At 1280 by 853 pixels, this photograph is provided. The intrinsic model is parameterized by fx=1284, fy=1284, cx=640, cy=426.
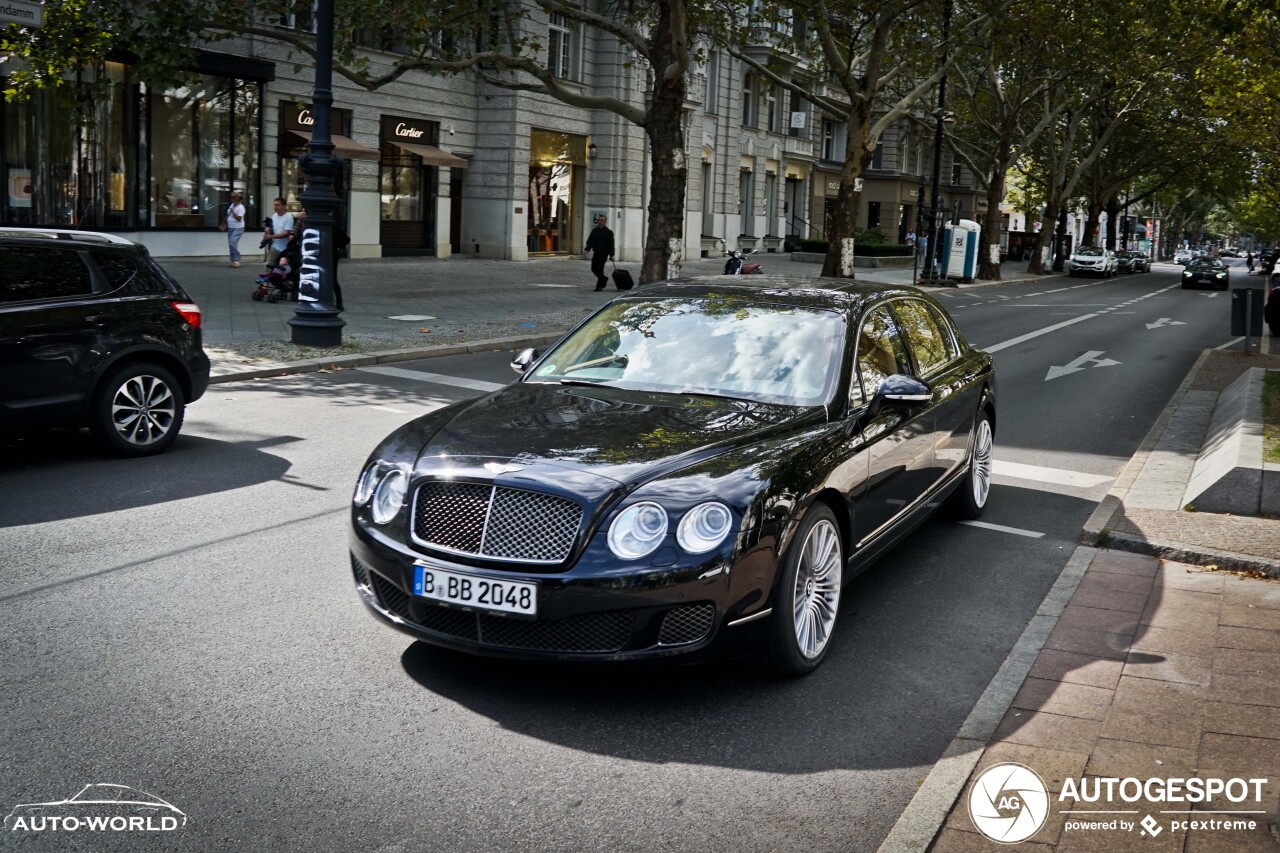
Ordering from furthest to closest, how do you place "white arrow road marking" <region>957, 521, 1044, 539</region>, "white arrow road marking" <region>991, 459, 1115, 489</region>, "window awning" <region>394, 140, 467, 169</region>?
"window awning" <region>394, 140, 467, 169</region>
"white arrow road marking" <region>991, 459, 1115, 489</region>
"white arrow road marking" <region>957, 521, 1044, 539</region>

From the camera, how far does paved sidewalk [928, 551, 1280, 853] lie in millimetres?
3793

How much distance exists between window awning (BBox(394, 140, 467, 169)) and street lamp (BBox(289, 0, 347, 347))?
766 inches

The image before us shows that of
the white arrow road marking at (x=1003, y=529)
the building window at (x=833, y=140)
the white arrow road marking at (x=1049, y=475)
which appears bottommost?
the white arrow road marking at (x=1003, y=529)

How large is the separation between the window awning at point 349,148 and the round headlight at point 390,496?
26980mm

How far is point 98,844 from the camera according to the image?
3562 mm

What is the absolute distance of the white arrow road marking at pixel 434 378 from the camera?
13.4m

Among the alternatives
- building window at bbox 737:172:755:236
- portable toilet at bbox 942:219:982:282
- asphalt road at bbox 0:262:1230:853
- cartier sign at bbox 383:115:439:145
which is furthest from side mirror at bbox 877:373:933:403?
building window at bbox 737:172:755:236

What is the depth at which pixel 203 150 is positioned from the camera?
2878cm

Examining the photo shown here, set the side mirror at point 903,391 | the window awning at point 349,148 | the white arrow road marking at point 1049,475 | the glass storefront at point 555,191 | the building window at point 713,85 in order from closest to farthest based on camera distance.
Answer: the side mirror at point 903,391 → the white arrow road marking at point 1049,475 → the window awning at point 349,148 → the glass storefront at point 555,191 → the building window at point 713,85

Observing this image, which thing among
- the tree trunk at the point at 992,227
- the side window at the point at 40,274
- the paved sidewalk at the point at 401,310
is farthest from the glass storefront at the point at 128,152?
the tree trunk at the point at 992,227

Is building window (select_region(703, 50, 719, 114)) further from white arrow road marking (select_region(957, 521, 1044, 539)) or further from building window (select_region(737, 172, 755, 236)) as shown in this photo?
white arrow road marking (select_region(957, 521, 1044, 539))

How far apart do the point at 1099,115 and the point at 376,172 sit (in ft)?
119

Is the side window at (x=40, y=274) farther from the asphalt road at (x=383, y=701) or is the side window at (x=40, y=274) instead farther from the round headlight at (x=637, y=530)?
the round headlight at (x=637, y=530)

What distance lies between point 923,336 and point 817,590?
2.56 meters
